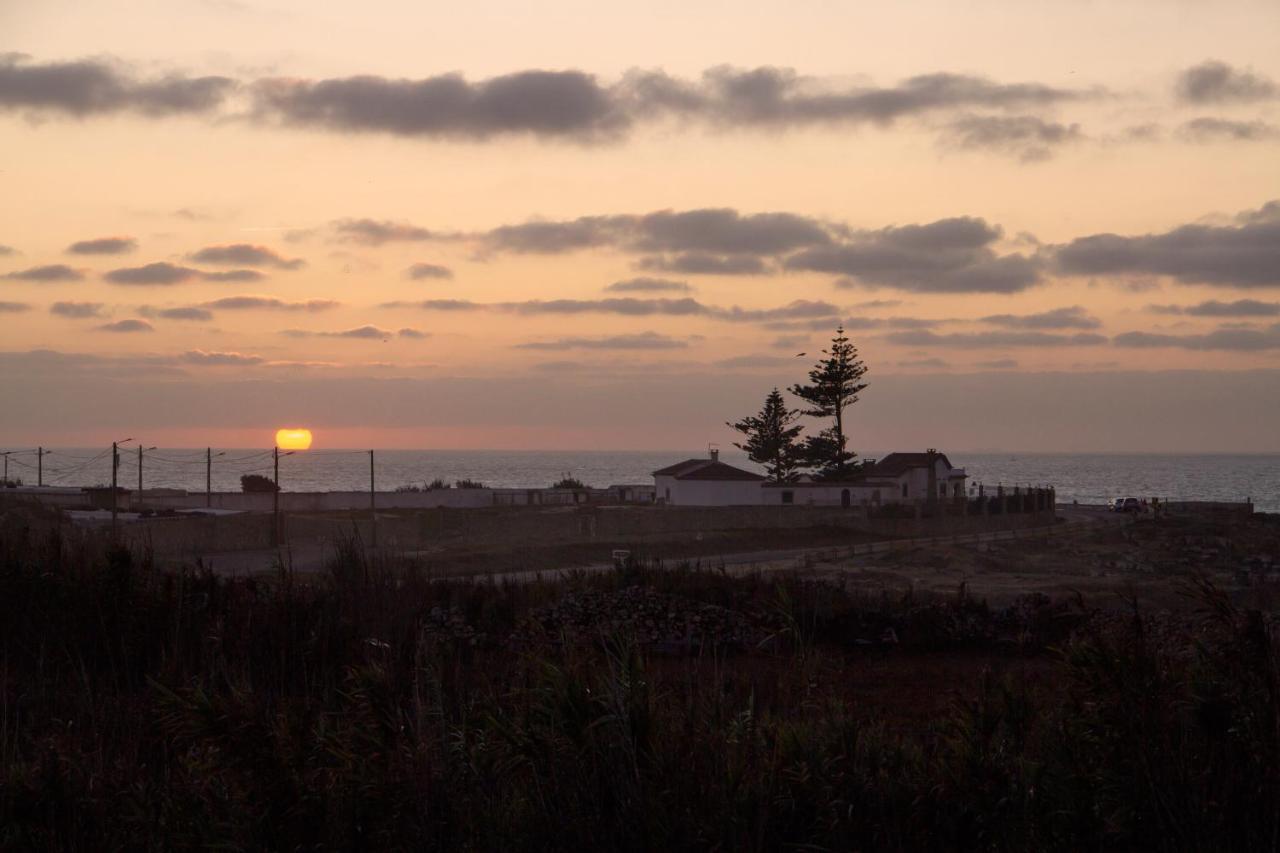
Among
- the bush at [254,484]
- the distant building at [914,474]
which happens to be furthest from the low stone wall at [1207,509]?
the bush at [254,484]

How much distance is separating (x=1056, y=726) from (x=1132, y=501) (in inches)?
3799

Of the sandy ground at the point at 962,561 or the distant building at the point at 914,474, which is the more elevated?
the distant building at the point at 914,474

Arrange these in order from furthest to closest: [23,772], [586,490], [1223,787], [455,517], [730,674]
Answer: [586,490] → [455,517] → [730,674] → [23,772] → [1223,787]

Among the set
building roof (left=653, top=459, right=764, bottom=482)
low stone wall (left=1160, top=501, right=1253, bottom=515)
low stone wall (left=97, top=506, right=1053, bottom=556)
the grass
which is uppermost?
building roof (left=653, top=459, right=764, bottom=482)

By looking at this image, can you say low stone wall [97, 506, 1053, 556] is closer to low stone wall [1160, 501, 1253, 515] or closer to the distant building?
the distant building

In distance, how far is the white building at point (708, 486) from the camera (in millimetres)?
77312

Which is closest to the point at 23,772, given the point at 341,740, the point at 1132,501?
the point at 341,740

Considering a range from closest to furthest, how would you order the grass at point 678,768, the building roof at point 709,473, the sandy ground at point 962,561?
1. the grass at point 678,768
2. the sandy ground at point 962,561
3. the building roof at point 709,473

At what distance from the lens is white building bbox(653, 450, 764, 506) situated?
7731 cm

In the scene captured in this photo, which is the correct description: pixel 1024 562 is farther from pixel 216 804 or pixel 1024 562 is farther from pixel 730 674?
pixel 216 804

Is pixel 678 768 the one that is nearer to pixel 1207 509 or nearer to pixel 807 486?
pixel 807 486

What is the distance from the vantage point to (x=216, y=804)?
732 centimetres

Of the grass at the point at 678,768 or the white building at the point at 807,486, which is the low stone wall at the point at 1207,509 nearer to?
the white building at the point at 807,486

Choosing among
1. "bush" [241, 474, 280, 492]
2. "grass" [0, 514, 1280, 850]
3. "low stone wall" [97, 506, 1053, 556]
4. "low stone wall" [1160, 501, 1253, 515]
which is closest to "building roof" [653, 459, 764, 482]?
"low stone wall" [97, 506, 1053, 556]
